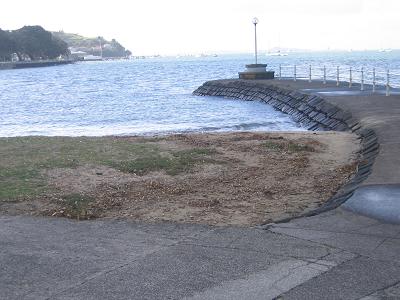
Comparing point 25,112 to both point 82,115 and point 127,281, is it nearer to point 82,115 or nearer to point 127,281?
point 82,115

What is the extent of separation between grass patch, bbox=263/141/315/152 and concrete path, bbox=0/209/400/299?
7.72 m

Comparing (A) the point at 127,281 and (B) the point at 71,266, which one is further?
(B) the point at 71,266

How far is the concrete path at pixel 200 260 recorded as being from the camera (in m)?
5.53

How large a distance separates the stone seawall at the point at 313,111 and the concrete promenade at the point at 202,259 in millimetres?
998

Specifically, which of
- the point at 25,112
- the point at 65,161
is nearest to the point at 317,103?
the point at 65,161

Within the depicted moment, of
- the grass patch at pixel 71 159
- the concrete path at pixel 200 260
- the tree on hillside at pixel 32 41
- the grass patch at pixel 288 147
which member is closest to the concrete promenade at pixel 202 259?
the concrete path at pixel 200 260

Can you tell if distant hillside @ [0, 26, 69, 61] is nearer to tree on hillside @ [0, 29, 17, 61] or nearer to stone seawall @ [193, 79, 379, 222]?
tree on hillside @ [0, 29, 17, 61]

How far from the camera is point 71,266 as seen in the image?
625 centimetres

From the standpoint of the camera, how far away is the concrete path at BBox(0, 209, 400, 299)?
5.53 meters

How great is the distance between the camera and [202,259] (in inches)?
250

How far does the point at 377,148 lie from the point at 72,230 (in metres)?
8.39

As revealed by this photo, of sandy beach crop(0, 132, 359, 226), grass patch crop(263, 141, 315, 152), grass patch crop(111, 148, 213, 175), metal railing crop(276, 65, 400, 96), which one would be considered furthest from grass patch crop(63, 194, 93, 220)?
metal railing crop(276, 65, 400, 96)

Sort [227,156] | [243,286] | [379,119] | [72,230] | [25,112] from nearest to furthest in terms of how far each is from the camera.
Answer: [243,286]
[72,230]
[227,156]
[379,119]
[25,112]

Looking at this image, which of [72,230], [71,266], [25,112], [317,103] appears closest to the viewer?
[71,266]
